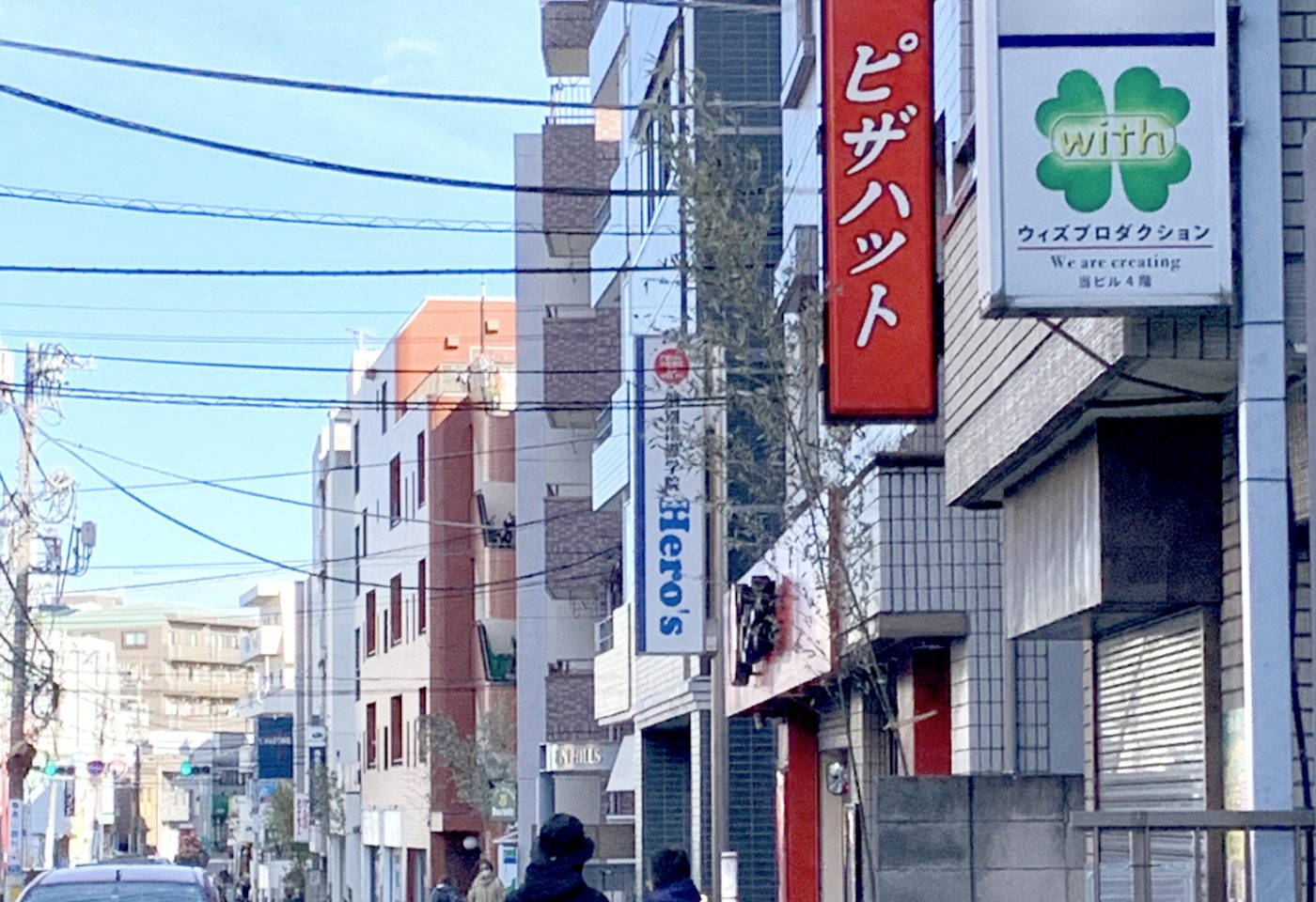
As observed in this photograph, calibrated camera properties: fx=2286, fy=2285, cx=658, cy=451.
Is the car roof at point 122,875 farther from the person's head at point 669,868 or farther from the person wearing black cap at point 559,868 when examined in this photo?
the person wearing black cap at point 559,868

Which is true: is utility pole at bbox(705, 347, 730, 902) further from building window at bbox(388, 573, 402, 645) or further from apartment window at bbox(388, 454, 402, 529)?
apartment window at bbox(388, 454, 402, 529)

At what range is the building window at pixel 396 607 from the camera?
58375 millimetres

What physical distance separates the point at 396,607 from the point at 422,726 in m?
7.54

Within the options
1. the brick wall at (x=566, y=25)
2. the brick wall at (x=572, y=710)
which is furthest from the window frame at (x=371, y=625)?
the brick wall at (x=566, y=25)

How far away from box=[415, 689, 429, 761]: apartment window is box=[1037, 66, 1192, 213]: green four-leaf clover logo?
4339 cm

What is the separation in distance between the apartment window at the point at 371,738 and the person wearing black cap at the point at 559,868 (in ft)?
181

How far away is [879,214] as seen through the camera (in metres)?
12.8

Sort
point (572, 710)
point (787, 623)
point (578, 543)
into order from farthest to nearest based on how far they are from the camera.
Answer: point (572, 710) → point (578, 543) → point (787, 623)

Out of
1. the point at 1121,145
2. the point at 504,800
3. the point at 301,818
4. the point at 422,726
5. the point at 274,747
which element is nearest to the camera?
the point at 1121,145

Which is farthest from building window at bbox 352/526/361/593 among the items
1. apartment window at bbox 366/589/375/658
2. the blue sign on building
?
the blue sign on building

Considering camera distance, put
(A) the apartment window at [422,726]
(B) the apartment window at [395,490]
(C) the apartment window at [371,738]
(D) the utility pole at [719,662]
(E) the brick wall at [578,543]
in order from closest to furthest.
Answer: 1. (D) the utility pole at [719,662]
2. (E) the brick wall at [578,543]
3. (A) the apartment window at [422,726]
4. (B) the apartment window at [395,490]
5. (C) the apartment window at [371,738]

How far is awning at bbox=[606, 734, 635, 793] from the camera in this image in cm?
3422

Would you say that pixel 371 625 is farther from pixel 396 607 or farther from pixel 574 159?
pixel 574 159

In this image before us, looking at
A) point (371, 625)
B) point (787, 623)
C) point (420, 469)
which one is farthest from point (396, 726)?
point (787, 623)
